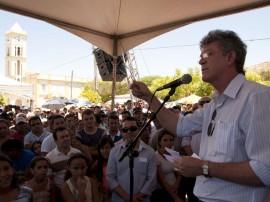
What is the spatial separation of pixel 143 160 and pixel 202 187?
2341 mm

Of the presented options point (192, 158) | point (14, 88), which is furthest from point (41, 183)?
point (14, 88)

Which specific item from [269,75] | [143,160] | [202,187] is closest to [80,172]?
[143,160]

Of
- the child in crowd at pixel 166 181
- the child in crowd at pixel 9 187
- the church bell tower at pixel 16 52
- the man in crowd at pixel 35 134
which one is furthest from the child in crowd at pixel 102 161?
the church bell tower at pixel 16 52

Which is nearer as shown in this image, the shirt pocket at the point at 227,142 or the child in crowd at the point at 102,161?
the shirt pocket at the point at 227,142

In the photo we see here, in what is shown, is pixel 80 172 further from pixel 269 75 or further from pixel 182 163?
pixel 269 75

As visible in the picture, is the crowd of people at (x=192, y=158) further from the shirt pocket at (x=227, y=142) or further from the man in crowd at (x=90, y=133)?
the man in crowd at (x=90, y=133)

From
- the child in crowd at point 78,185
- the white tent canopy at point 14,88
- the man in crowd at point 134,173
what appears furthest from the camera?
the white tent canopy at point 14,88

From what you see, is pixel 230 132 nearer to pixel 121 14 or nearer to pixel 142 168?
pixel 142 168

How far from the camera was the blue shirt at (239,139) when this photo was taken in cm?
139

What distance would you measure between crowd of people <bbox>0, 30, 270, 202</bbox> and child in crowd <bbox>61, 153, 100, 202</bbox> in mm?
11

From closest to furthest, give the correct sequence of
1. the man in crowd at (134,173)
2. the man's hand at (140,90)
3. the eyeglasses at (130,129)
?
the man's hand at (140,90) < the man in crowd at (134,173) < the eyeglasses at (130,129)

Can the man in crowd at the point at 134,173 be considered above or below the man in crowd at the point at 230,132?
below

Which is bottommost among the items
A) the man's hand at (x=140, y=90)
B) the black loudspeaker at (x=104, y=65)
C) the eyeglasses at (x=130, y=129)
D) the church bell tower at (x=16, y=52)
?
the eyeglasses at (x=130, y=129)

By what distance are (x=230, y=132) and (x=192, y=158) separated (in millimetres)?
229
